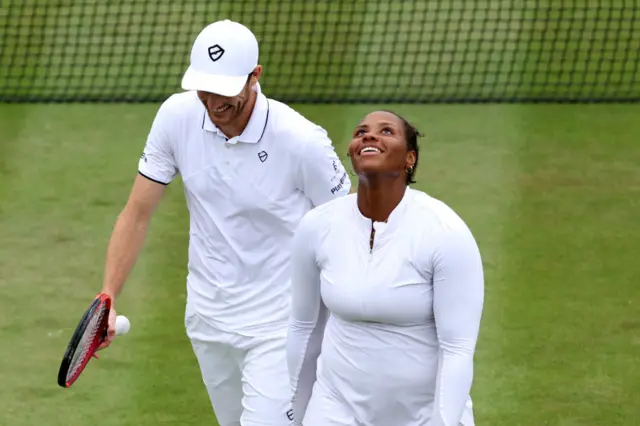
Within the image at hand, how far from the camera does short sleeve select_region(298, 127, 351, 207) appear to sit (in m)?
6.07

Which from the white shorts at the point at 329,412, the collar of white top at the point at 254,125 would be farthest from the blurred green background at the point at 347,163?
the white shorts at the point at 329,412

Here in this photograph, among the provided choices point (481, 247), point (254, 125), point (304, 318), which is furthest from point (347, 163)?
point (304, 318)

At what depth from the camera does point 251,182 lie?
619 cm

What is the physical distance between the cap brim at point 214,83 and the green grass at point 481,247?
2.62 meters

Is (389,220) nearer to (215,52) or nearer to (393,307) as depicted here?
(393,307)

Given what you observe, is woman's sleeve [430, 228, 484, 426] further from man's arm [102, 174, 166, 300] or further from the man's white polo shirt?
man's arm [102, 174, 166, 300]

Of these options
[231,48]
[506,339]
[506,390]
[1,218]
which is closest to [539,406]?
[506,390]

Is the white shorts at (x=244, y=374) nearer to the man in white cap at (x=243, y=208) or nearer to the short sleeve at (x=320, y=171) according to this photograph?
the man in white cap at (x=243, y=208)

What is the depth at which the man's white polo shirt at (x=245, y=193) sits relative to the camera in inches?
243

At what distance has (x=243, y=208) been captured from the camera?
6.19m

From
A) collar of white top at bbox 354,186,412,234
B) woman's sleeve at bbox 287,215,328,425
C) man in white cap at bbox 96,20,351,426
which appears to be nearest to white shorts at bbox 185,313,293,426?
man in white cap at bbox 96,20,351,426

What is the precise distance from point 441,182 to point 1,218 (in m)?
3.43

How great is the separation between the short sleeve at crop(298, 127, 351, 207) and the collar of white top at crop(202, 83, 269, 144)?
0.66ft

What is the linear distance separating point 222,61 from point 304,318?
1.22 meters
